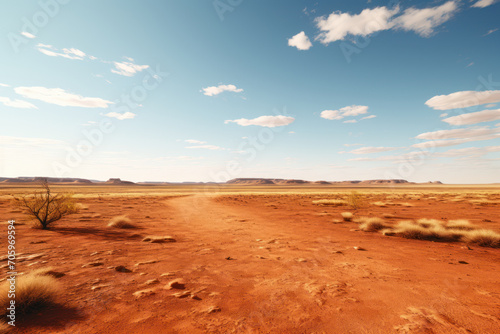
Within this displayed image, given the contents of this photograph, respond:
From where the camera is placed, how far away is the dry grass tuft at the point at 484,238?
8633 millimetres

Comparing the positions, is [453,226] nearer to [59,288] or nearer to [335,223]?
[335,223]

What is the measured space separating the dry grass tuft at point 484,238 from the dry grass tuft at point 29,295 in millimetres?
13870

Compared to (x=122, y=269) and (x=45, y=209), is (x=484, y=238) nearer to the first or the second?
(x=122, y=269)

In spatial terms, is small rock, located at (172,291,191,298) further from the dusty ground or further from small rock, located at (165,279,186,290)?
small rock, located at (165,279,186,290)

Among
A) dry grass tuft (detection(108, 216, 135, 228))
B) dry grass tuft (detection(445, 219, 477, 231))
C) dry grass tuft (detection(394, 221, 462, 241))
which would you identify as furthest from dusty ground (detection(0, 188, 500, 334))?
dry grass tuft (detection(445, 219, 477, 231))

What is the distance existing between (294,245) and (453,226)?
9.75 metres

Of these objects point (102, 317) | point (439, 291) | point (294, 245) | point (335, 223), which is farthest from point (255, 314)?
point (335, 223)

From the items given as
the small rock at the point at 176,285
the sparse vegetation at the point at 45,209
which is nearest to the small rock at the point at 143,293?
the small rock at the point at 176,285

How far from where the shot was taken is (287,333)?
11.2ft

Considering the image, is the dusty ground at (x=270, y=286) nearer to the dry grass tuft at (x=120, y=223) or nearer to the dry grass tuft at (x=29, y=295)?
the dry grass tuft at (x=29, y=295)

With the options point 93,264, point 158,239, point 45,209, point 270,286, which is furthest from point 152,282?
point 45,209

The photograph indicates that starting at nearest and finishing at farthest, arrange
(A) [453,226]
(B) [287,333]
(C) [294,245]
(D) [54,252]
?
(B) [287,333], (D) [54,252], (C) [294,245], (A) [453,226]

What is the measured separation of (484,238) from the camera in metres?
8.80

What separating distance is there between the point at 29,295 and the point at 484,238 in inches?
565
